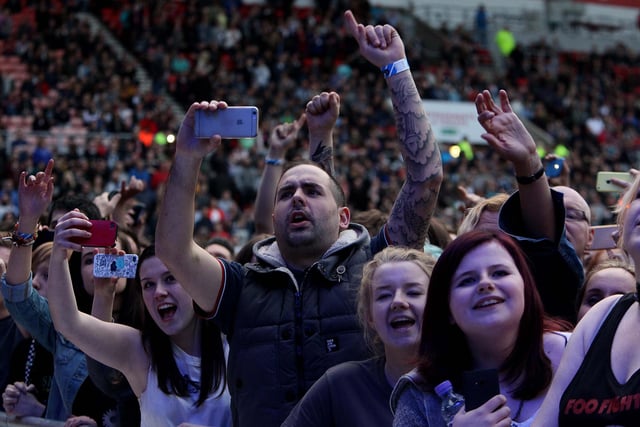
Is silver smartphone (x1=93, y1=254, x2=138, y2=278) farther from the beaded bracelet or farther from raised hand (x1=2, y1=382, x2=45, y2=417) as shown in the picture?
raised hand (x1=2, y1=382, x2=45, y2=417)

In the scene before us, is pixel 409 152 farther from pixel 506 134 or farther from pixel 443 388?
pixel 443 388

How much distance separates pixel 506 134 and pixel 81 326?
1617 mm

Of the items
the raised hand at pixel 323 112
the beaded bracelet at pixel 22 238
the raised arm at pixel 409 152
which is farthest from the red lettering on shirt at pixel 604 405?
the beaded bracelet at pixel 22 238

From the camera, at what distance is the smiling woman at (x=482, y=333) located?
9.05 ft

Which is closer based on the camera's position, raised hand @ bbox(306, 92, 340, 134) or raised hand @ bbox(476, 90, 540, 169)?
Result: raised hand @ bbox(476, 90, 540, 169)

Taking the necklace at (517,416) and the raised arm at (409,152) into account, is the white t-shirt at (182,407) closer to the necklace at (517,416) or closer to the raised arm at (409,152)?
the raised arm at (409,152)

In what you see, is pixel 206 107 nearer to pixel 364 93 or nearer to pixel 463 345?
pixel 463 345

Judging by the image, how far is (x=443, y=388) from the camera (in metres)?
2.70

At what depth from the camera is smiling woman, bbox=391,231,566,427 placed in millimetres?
2758

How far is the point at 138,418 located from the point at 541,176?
187 centimetres

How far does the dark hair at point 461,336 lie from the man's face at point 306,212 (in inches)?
38.3

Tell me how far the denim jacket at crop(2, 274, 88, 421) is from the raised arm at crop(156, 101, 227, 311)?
1010 mm

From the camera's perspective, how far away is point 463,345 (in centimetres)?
286

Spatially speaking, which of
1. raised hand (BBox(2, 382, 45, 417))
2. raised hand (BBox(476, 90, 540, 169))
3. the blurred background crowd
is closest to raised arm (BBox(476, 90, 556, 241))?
raised hand (BBox(476, 90, 540, 169))
